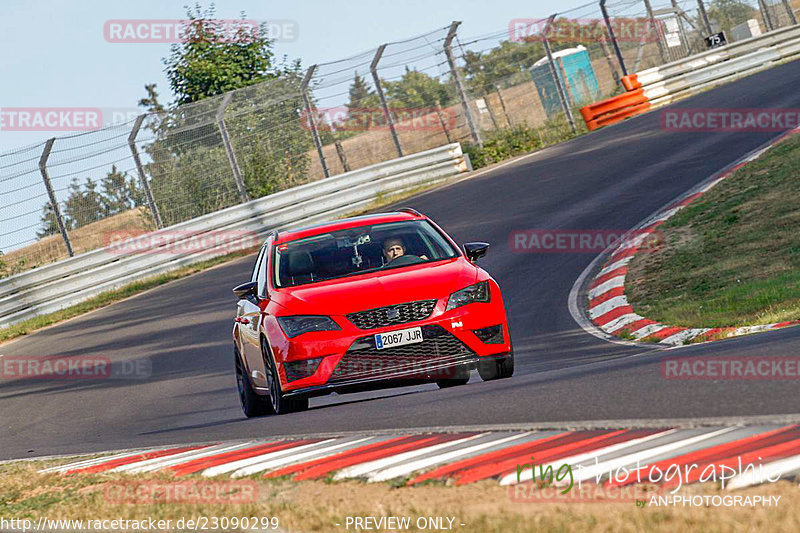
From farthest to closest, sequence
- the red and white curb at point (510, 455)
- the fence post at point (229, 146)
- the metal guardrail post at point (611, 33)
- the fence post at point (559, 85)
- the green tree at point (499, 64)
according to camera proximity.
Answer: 1. the metal guardrail post at point (611, 33)
2. the fence post at point (559, 85)
3. the green tree at point (499, 64)
4. the fence post at point (229, 146)
5. the red and white curb at point (510, 455)

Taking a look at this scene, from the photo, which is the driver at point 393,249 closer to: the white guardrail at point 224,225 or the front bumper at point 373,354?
the front bumper at point 373,354

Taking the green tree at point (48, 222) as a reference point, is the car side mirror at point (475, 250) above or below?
below

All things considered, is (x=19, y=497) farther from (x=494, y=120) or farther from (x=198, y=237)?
(x=494, y=120)

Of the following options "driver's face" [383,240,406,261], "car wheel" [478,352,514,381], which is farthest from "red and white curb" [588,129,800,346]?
"driver's face" [383,240,406,261]

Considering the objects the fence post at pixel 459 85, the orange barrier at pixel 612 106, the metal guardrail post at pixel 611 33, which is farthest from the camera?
the metal guardrail post at pixel 611 33

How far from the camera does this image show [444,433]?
6352mm

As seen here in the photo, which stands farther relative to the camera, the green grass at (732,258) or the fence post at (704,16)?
the fence post at (704,16)

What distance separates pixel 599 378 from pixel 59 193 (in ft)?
55.7

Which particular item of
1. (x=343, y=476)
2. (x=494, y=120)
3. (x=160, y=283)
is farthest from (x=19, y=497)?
(x=494, y=120)

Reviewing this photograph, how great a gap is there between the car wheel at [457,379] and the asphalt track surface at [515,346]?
122mm

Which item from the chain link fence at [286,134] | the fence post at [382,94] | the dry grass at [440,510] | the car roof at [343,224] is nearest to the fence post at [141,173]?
the chain link fence at [286,134]

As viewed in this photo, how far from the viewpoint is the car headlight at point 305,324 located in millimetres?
8836

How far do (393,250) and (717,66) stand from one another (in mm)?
23884

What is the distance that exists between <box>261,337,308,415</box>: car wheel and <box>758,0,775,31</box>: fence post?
29366 millimetres
